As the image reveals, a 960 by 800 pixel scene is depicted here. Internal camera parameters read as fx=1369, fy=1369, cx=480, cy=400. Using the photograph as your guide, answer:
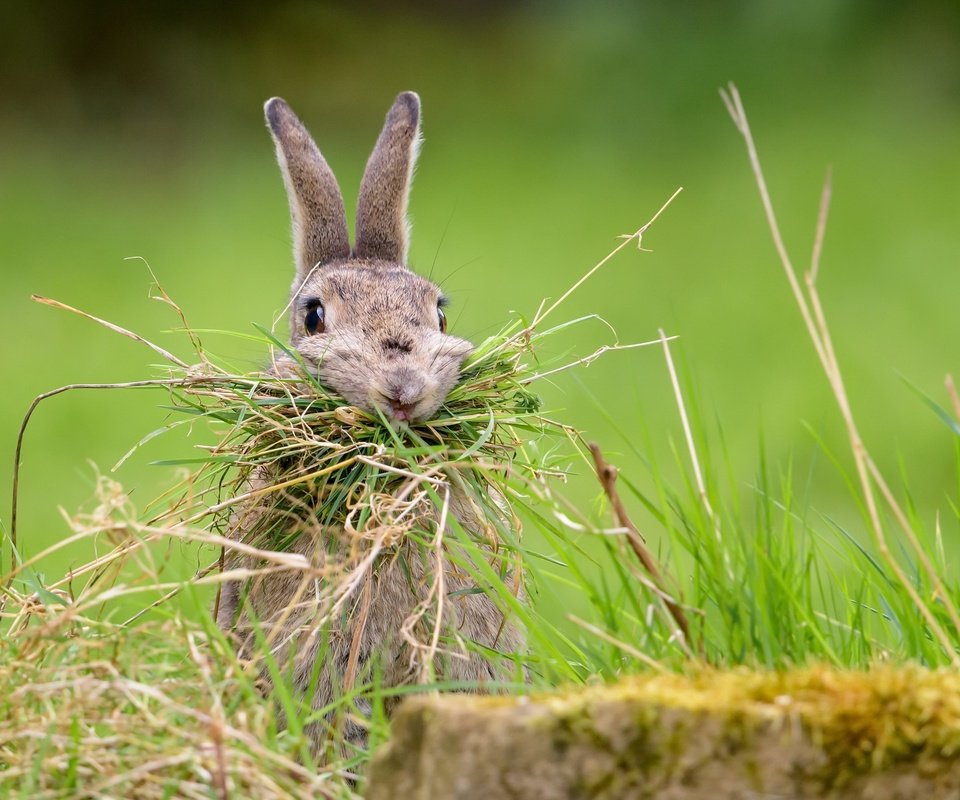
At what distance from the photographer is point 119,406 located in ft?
22.7

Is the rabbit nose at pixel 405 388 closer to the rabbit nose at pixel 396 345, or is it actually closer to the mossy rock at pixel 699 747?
the rabbit nose at pixel 396 345

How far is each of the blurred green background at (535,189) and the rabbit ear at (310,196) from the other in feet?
3.46

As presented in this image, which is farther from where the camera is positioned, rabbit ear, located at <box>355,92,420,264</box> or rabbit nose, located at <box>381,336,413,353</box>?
rabbit ear, located at <box>355,92,420,264</box>

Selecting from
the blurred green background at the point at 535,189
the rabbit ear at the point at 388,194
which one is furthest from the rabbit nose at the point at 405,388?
the blurred green background at the point at 535,189

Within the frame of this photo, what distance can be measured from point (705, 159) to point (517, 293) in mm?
2581

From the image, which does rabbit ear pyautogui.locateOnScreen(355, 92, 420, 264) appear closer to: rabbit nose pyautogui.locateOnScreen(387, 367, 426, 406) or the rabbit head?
the rabbit head

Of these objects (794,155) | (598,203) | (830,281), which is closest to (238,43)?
(598,203)

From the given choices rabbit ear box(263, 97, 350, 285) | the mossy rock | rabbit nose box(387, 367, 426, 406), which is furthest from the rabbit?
the mossy rock

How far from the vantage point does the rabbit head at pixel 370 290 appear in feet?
9.42

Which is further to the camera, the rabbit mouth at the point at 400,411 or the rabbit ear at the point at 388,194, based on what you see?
the rabbit ear at the point at 388,194

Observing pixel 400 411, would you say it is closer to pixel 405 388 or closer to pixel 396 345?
pixel 405 388

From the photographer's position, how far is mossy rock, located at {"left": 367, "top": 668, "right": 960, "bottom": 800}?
5.53ft

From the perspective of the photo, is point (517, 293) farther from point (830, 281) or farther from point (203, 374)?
point (203, 374)

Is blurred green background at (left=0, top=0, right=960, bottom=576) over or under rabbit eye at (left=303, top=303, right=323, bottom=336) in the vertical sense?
over
